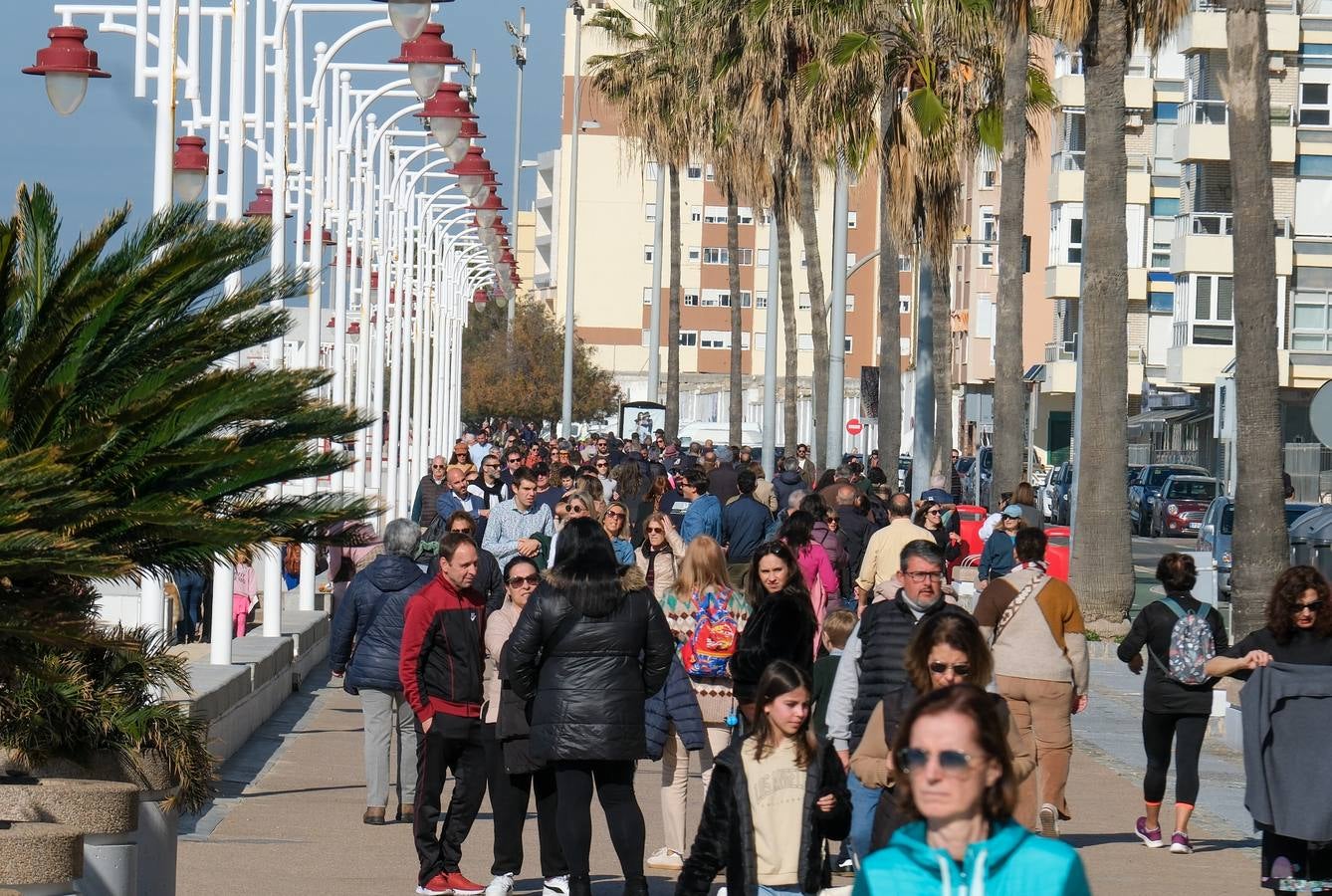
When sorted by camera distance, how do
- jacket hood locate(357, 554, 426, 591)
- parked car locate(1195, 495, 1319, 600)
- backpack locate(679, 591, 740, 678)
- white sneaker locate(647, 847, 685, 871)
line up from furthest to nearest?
parked car locate(1195, 495, 1319, 600) < jacket hood locate(357, 554, 426, 591) < backpack locate(679, 591, 740, 678) < white sneaker locate(647, 847, 685, 871)

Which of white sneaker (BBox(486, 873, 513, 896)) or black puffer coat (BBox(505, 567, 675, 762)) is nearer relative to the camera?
black puffer coat (BBox(505, 567, 675, 762))

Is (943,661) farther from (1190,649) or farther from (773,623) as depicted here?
(1190,649)

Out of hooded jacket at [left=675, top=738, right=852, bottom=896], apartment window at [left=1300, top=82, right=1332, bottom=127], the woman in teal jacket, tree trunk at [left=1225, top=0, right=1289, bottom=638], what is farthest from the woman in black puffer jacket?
apartment window at [left=1300, top=82, right=1332, bottom=127]

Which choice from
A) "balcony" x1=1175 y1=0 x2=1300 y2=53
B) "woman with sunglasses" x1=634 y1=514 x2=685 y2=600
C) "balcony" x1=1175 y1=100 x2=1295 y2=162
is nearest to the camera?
"woman with sunglasses" x1=634 y1=514 x2=685 y2=600

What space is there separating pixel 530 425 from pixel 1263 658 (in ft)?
287

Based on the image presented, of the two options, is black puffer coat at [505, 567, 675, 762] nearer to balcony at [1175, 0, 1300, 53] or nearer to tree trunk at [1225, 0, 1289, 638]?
tree trunk at [1225, 0, 1289, 638]

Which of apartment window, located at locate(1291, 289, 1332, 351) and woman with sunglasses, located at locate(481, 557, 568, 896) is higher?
apartment window, located at locate(1291, 289, 1332, 351)

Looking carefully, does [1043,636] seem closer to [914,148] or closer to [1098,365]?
[1098,365]

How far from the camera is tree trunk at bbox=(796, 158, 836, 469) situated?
44.1 meters

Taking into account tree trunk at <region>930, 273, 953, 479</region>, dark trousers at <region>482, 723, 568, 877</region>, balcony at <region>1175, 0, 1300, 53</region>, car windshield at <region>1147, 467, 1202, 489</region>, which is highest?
balcony at <region>1175, 0, 1300, 53</region>

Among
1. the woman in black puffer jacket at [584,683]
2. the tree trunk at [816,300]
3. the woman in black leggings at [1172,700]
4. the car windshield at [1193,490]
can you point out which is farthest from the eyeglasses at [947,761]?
the car windshield at [1193,490]

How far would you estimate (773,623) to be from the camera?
1077 centimetres

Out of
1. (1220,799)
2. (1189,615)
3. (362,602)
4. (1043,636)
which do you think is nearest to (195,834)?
(362,602)

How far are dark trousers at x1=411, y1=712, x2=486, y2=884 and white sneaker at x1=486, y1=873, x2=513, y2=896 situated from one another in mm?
220
